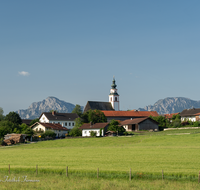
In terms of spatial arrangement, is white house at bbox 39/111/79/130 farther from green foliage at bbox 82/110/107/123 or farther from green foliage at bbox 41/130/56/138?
green foliage at bbox 41/130/56/138

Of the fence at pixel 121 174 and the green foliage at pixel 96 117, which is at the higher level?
the green foliage at pixel 96 117

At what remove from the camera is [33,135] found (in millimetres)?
101375

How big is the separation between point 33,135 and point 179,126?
56.1m

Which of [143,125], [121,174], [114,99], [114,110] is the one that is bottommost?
[121,174]

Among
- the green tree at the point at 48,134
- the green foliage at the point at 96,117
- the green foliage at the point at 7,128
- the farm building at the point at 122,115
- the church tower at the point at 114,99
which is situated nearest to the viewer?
the green foliage at the point at 7,128

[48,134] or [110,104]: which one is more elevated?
[110,104]

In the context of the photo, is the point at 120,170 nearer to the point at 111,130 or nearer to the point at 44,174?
the point at 44,174

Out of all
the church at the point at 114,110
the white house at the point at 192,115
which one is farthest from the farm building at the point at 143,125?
the church at the point at 114,110

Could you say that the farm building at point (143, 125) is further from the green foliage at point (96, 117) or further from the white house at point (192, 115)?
the white house at point (192, 115)

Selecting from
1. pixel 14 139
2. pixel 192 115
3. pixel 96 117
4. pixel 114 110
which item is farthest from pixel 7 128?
pixel 114 110

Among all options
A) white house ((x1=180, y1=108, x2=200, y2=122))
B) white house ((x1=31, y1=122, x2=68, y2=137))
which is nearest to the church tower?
white house ((x1=180, y1=108, x2=200, y2=122))

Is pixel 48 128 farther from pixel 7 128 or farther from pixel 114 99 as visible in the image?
pixel 114 99

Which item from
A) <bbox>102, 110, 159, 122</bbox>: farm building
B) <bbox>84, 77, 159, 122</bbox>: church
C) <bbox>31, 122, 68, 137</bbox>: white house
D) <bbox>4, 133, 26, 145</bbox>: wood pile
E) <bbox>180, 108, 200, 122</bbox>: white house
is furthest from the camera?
<bbox>84, 77, 159, 122</bbox>: church

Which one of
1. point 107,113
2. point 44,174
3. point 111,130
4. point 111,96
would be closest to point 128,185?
point 44,174
